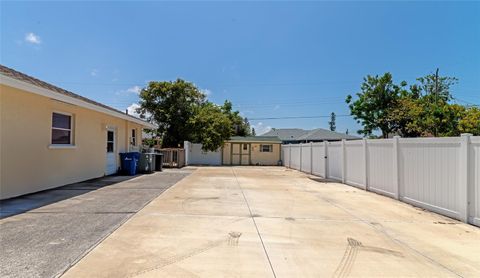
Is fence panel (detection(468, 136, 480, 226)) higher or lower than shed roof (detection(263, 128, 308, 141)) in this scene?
lower

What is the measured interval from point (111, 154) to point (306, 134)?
3693cm

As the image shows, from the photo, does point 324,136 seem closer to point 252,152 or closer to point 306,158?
point 252,152

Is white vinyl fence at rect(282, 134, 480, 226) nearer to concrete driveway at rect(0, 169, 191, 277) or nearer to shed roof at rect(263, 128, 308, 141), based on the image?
concrete driveway at rect(0, 169, 191, 277)

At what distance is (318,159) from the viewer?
16266mm

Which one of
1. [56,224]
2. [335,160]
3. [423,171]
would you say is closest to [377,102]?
[335,160]

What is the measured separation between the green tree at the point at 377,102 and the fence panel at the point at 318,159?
13629 mm

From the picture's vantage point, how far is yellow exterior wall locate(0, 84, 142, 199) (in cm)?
732

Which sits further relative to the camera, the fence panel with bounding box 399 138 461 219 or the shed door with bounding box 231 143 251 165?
Answer: the shed door with bounding box 231 143 251 165

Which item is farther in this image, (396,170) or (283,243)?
(396,170)

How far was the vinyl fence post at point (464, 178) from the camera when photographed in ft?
19.2

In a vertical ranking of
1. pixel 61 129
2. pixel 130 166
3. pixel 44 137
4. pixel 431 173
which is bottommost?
pixel 130 166

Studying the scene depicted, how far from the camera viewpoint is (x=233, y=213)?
6449 mm

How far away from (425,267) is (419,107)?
909 inches

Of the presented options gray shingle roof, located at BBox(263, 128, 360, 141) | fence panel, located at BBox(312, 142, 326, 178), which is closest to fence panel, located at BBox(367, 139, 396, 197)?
fence panel, located at BBox(312, 142, 326, 178)
